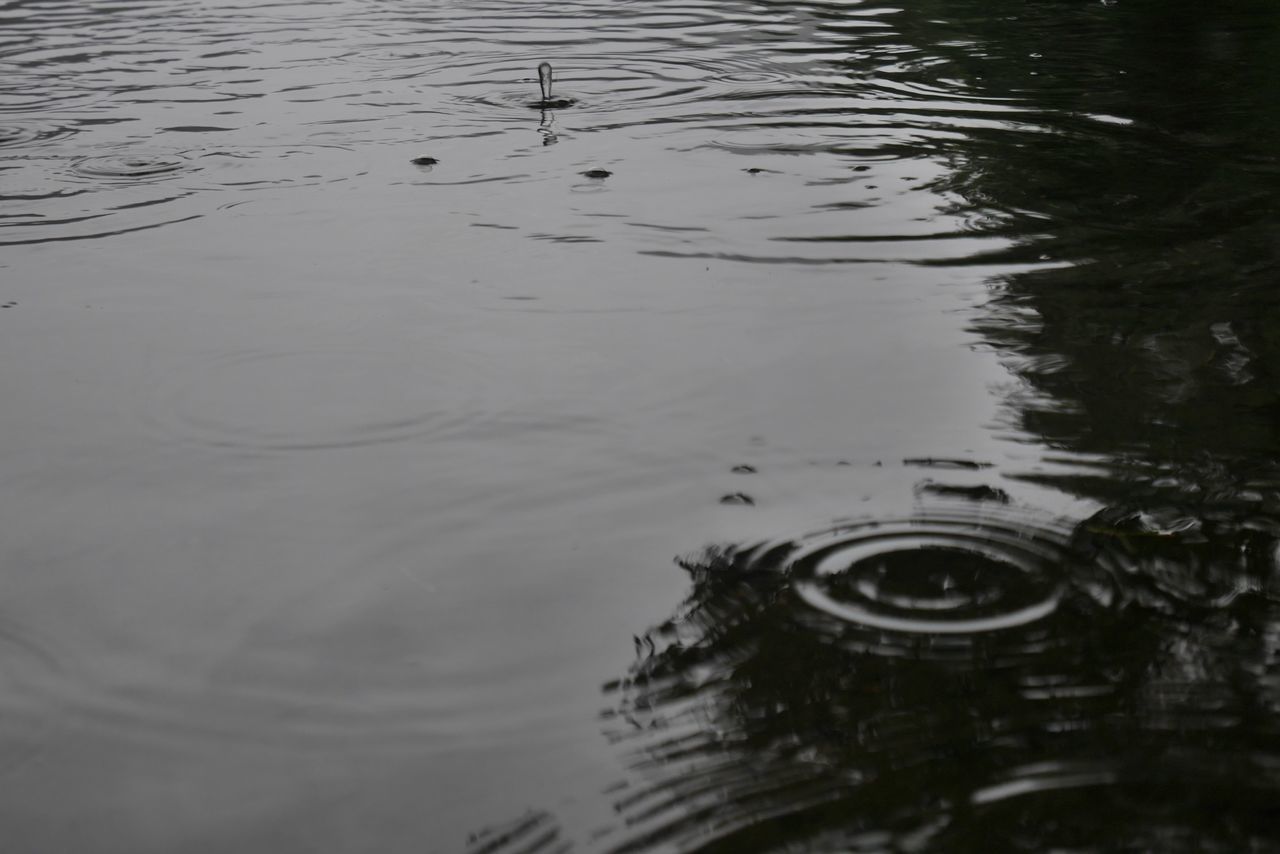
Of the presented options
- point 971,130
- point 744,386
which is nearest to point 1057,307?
point 744,386

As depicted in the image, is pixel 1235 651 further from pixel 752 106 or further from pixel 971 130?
pixel 752 106

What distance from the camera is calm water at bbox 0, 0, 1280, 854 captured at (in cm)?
157

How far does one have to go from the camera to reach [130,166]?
192 inches

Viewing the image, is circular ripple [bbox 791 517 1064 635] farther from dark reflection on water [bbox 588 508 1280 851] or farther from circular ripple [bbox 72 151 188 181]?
circular ripple [bbox 72 151 188 181]

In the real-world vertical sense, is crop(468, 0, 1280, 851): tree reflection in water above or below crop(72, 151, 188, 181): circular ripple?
below

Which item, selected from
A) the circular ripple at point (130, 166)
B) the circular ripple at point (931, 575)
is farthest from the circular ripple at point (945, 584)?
the circular ripple at point (130, 166)

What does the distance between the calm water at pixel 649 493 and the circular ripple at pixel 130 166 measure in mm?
31

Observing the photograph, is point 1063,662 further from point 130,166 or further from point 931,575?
→ point 130,166

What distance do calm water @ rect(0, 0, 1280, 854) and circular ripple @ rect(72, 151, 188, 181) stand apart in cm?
3

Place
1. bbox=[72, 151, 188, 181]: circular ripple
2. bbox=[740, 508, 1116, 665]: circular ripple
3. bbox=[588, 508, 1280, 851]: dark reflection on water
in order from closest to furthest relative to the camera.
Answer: bbox=[588, 508, 1280, 851]: dark reflection on water, bbox=[740, 508, 1116, 665]: circular ripple, bbox=[72, 151, 188, 181]: circular ripple

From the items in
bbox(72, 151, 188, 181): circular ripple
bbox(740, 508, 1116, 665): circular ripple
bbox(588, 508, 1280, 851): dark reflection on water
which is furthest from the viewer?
bbox(72, 151, 188, 181): circular ripple

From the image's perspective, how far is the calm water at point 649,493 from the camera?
1569mm

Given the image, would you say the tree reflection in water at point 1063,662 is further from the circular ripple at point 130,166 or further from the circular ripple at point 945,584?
the circular ripple at point 130,166

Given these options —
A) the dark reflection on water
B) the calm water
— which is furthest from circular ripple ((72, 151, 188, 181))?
the dark reflection on water
